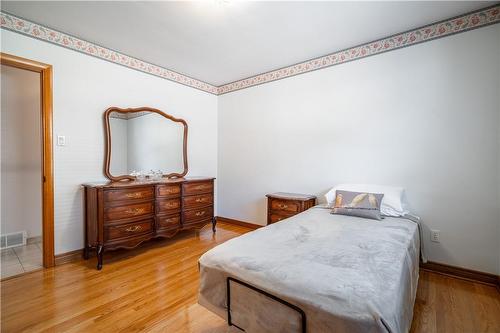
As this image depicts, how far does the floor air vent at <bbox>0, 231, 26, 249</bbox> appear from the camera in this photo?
2.85 m

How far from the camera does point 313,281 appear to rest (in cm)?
106

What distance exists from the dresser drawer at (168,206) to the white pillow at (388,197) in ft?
6.41

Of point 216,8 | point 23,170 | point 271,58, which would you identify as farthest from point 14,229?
point 271,58

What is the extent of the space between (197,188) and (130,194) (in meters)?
0.94

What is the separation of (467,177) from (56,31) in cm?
445

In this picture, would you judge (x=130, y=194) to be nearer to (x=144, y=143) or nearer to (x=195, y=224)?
(x=144, y=143)

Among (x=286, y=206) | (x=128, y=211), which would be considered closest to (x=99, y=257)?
(x=128, y=211)

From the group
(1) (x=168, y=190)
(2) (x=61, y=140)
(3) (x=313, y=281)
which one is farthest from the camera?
(1) (x=168, y=190)

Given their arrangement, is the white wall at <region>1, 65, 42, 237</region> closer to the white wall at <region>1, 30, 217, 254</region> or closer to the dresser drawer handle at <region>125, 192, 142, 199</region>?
the white wall at <region>1, 30, 217, 254</region>

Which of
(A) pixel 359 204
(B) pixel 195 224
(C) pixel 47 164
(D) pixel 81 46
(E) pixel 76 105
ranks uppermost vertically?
(D) pixel 81 46

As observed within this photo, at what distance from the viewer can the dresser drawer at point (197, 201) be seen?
3.14 metres

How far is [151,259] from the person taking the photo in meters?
2.59

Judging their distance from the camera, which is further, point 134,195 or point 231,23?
point 134,195

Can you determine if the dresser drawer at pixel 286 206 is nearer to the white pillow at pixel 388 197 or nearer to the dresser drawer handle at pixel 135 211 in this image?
the white pillow at pixel 388 197
